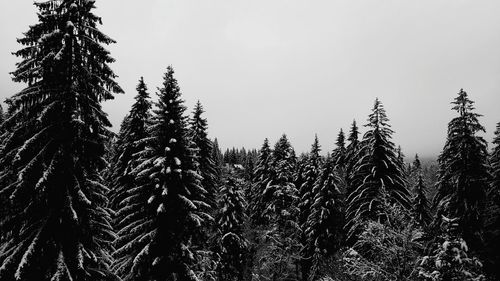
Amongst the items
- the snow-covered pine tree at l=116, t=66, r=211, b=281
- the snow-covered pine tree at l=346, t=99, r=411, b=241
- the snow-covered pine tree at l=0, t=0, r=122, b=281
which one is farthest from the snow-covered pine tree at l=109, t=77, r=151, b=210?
the snow-covered pine tree at l=346, t=99, r=411, b=241

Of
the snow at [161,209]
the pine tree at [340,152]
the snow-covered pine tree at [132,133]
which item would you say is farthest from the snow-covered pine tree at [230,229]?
the pine tree at [340,152]

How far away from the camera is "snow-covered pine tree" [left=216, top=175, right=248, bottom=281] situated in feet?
89.2

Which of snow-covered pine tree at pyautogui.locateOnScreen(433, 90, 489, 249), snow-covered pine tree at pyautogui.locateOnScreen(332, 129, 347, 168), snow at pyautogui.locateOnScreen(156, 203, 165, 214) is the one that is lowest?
snow at pyautogui.locateOnScreen(156, 203, 165, 214)

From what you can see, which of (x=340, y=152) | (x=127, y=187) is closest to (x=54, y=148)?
(x=127, y=187)

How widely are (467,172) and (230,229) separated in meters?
18.6

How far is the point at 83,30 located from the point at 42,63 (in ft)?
6.14

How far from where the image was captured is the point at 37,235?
987 cm

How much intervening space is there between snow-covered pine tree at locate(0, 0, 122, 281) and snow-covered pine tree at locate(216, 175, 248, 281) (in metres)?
16.6

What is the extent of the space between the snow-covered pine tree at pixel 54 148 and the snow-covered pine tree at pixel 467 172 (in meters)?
20.5

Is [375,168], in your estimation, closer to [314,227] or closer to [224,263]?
[314,227]

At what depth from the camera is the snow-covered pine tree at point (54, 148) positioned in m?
9.97

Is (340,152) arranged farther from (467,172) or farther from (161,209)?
(161,209)

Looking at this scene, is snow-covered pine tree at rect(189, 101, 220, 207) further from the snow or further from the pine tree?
the pine tree

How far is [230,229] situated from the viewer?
90.4 ft
